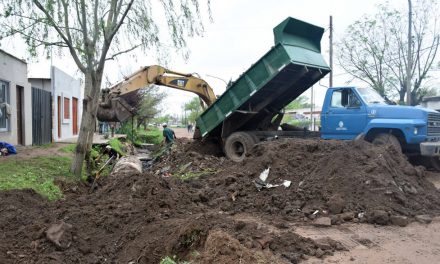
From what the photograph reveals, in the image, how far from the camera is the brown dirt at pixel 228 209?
4.75 meters

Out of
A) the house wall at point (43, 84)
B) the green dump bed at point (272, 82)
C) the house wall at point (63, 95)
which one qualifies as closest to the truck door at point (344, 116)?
the green dump bed at point (272, 82)

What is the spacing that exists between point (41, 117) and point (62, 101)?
3.85 metres

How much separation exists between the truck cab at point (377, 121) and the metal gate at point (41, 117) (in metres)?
12.1

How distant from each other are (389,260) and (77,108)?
2394cm

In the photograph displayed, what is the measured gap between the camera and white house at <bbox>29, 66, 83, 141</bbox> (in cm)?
1978

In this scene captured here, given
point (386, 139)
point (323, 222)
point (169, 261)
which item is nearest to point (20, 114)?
point (386, 139)

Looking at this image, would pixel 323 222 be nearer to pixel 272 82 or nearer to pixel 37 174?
pixel 272 82

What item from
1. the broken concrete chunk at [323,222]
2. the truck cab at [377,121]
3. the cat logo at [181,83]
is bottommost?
the broken concrete chunk at [323,222]

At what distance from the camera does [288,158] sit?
8.59m

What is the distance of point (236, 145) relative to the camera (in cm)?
1248

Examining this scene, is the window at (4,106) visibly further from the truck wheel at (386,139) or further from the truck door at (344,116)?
the truck wheel at (386,139)

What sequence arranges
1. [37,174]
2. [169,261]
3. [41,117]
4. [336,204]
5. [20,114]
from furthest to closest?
[41,117] < [20,114] < [37,174] < [336,204] < [169,261]

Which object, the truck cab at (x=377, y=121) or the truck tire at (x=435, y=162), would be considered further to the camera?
the truck tire at (x=435, y=162)

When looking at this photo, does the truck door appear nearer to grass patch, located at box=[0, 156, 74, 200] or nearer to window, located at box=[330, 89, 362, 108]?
window, located at box=[330, 89, 362, 108]
